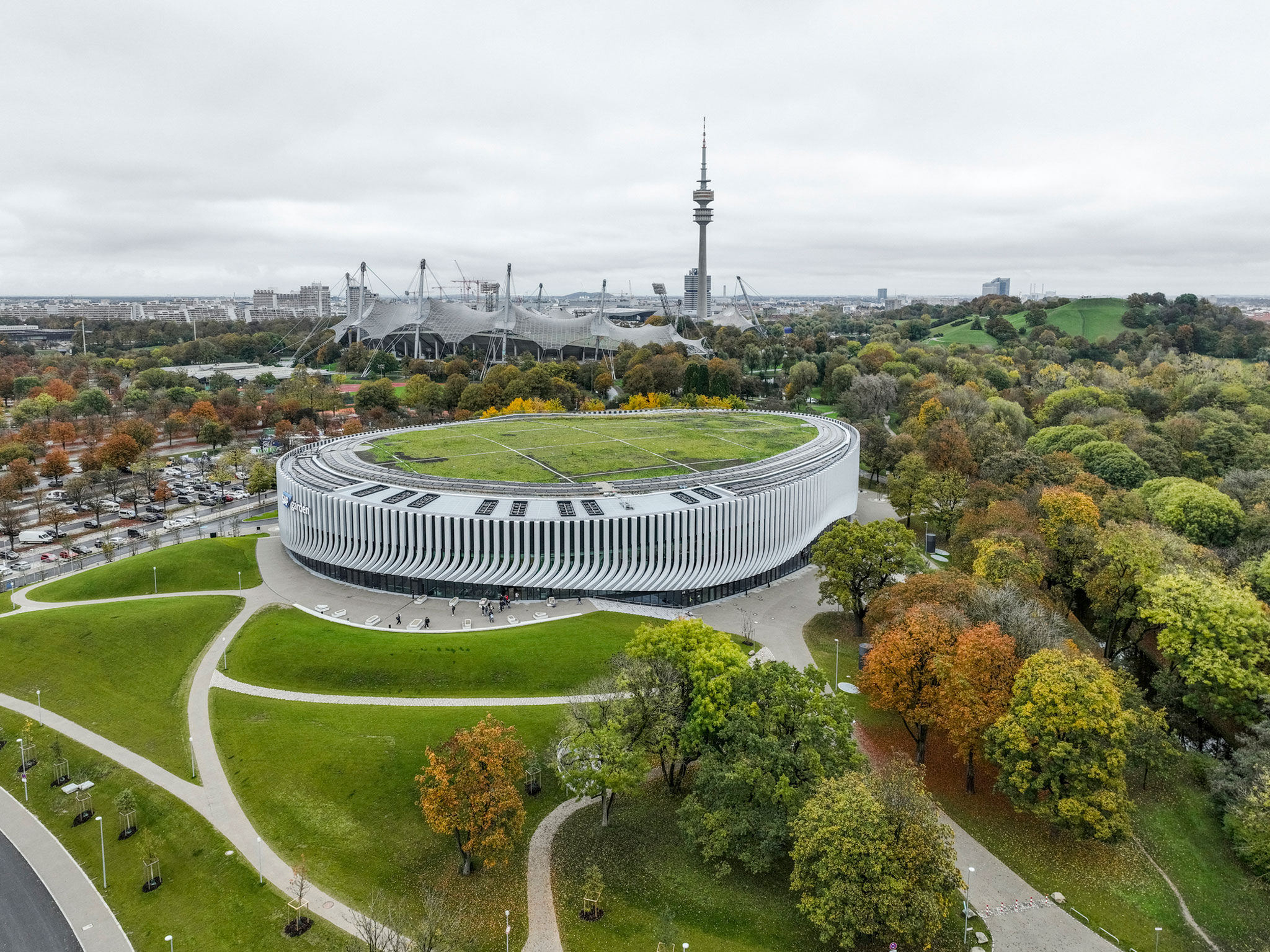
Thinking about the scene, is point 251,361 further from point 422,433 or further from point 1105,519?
point 1105,519

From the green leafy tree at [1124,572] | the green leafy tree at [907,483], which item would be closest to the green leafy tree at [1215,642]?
the green leafy tree at [1124,572]

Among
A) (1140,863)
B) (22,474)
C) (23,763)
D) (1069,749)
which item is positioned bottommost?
(1140,863)

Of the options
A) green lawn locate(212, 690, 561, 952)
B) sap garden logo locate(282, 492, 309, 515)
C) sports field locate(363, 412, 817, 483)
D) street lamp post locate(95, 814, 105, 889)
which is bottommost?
street lamp post locate(95, 814, 105, 889)

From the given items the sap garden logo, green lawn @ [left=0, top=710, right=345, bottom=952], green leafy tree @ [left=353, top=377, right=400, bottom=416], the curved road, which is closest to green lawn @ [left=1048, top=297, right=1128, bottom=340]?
green leafy tree @ [left=353, top=377, right=400, bottom=416]

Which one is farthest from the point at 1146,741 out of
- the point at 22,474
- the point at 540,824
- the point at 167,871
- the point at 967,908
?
the point at 22,474

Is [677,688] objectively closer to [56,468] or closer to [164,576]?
[164,576]

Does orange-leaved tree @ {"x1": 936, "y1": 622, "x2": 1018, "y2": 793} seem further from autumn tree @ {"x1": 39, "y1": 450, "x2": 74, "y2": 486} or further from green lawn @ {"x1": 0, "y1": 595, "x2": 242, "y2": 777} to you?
autumn tree @ {"x1": 39, "y1": 450, "x2": 74, "y2": 486}
